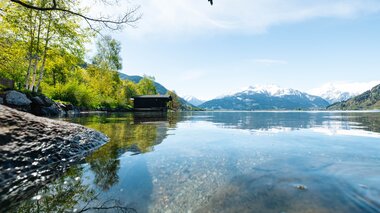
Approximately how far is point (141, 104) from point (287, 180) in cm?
6573

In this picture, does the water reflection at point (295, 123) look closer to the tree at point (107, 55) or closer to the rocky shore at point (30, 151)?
the rocky shore at point (30, 151)

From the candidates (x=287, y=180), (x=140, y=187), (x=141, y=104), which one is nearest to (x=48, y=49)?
(x=140, y=187)

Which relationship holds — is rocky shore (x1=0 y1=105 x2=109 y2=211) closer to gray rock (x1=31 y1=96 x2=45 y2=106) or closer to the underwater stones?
the underwater stones

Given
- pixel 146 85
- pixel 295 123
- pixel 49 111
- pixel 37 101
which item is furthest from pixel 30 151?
pixel 146 85

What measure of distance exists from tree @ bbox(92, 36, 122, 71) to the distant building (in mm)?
13834

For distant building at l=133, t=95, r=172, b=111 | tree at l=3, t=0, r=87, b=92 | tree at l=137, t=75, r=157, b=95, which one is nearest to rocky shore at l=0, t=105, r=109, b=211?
tree at l=3, t=0, r=87, b=92

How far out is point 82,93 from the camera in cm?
4534

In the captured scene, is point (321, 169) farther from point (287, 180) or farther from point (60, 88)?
point (60, 88)

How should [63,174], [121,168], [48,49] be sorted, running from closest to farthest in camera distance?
[63,174], [121,168], [48,49]

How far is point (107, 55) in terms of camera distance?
67062 millimetres

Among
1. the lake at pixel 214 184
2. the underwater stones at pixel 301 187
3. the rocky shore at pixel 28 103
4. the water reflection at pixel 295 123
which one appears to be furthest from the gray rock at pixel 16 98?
the underwater stones at pixel 301 187

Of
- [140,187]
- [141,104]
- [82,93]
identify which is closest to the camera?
[140,187]

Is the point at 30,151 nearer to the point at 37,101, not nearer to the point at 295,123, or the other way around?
the point at 37,101

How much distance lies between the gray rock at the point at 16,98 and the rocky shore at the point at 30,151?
17371mm
